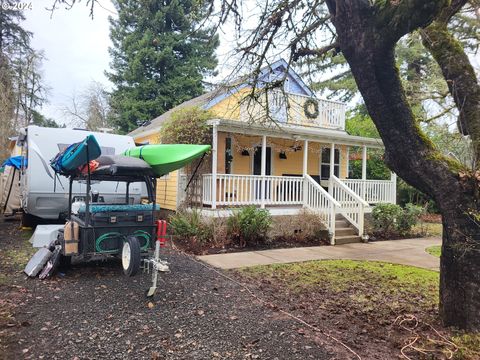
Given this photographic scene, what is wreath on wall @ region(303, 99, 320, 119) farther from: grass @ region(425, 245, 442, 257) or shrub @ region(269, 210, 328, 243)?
grass @ region(425, 245, 442, 257)

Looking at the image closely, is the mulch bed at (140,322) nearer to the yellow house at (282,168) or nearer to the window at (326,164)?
the yellow house at (282,168)

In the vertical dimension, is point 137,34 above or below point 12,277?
above

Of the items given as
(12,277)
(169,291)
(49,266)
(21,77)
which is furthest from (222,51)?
(21,77)

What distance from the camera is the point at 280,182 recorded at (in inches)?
488

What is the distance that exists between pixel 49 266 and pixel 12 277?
0.63 m

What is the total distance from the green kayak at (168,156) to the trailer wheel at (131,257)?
1.44 meters

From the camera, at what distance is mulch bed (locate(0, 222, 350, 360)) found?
3.66 metres

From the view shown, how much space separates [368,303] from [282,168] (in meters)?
10.00

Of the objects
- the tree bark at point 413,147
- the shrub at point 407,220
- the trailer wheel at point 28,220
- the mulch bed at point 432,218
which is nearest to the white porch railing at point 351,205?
the shrub at point 407,220

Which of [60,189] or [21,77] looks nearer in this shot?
[60,189]

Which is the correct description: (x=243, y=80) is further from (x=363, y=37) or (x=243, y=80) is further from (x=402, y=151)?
(x=402, y=151)

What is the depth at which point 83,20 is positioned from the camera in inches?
254

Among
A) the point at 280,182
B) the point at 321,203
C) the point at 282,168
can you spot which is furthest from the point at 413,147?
the point at 282,168

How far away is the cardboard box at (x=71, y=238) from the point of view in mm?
5906
